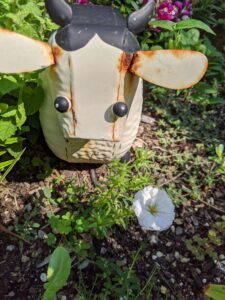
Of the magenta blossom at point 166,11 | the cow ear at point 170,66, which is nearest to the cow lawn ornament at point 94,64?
the cow ear at point 170,66

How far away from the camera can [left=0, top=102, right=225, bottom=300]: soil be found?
1.53 metres

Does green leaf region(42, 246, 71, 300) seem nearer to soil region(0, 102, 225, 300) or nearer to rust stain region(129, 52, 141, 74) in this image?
soil region(0, 102, 225, 300)

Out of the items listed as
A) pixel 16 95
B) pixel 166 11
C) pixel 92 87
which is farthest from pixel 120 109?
pixel 166 11

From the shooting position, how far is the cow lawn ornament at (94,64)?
4.16ft

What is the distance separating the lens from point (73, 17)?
133 centimetres

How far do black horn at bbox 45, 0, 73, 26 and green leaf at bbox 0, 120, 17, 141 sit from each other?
14.4 inches

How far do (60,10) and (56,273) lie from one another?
645 millimetres

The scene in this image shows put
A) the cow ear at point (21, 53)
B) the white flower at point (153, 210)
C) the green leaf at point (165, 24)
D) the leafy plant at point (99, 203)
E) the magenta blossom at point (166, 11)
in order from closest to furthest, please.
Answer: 1. the cow ear at point (21, 53)
2. the white flower at point (153, 210)
3. the leafy plant at point (99, 203)
4. the green leaf at point (165, 24)
5. the magenta blossom at point (166, 11)

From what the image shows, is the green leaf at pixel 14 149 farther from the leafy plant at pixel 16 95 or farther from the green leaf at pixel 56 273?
the green leaf at pixel 56 273

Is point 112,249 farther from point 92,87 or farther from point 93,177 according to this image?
point 92,87

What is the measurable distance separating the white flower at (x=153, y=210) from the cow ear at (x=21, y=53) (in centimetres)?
44

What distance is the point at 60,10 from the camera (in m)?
1.29

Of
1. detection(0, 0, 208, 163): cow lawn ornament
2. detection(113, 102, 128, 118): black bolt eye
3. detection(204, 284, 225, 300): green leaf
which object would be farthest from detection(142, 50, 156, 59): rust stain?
detection(204, 284, 225, 300): green leaf

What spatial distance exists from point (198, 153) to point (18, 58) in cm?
91
